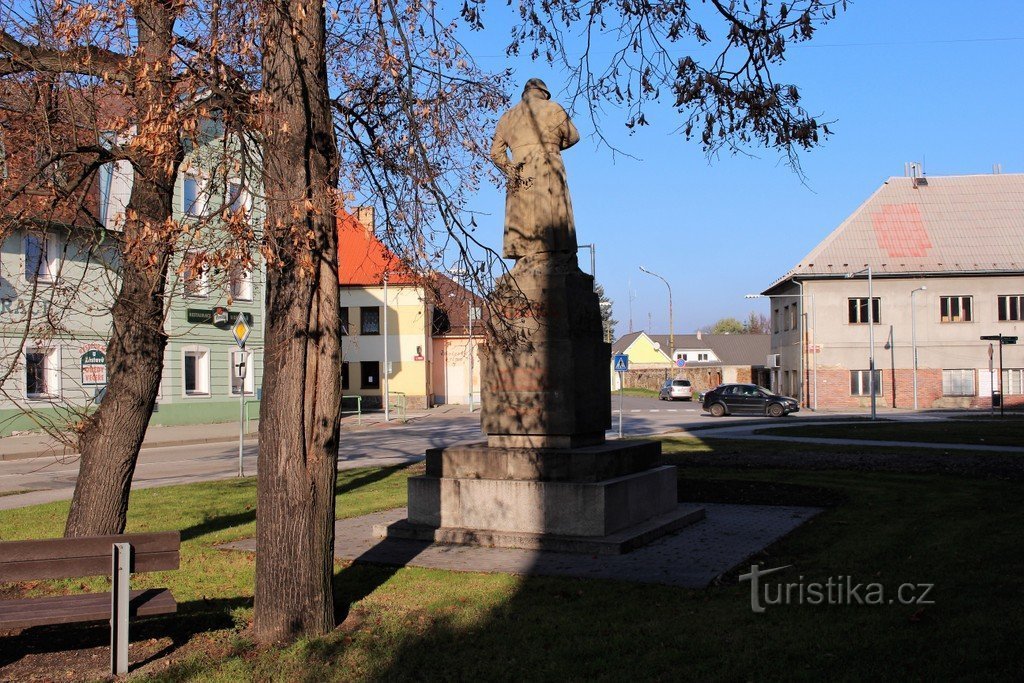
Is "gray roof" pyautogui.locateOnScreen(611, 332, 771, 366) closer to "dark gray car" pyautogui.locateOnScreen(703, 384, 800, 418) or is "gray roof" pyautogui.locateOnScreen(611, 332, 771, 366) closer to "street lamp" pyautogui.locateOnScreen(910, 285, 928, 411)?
"street lamp" pyautogui.locateOnScreen(910, 285, 928, 411)

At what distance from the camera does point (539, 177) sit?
10375mm

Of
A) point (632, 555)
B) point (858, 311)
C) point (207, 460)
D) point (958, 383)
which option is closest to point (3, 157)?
point (632, 555)

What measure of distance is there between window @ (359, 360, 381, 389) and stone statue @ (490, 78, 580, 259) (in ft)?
141

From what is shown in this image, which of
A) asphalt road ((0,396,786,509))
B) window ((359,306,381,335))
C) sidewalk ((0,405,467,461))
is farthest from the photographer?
window ((359,306,381,335))

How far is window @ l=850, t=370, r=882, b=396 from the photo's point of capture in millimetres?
48594

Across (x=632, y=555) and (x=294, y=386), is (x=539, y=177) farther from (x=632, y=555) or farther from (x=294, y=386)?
(x=294, y=386)

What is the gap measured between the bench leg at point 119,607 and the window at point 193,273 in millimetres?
1565

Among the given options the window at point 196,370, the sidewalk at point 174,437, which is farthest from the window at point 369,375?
the window at point 196,370

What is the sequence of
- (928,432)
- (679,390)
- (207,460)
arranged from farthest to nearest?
(679,390) < (928,432) < (207,460)

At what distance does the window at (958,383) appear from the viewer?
158 feet

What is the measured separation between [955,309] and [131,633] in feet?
163

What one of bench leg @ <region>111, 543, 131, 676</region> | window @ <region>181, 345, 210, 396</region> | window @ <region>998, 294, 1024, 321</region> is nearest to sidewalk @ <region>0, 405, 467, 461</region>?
window @ <region>181, 345, 210, 396</region>

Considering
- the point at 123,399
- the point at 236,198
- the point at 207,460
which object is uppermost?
the point at 236,198

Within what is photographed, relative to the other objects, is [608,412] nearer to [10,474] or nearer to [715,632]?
[715,632]
